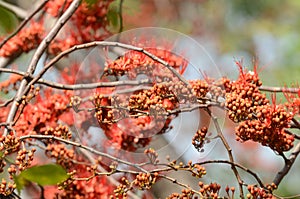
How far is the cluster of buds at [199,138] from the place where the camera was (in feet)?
3.55

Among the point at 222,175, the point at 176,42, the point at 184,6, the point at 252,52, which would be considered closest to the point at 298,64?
the point at 252,52

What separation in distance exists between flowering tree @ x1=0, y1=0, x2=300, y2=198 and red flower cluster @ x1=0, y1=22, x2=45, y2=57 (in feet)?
1.04

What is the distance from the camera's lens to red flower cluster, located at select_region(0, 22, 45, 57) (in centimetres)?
173

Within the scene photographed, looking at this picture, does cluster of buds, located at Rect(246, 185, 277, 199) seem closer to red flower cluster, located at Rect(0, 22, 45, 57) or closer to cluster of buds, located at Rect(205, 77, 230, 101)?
cluster of buds, located at Rect(205, 77, 230, 101)

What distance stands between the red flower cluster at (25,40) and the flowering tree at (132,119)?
316 millimetres

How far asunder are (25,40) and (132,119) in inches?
26.4

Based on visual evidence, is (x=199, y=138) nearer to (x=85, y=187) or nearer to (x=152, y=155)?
(x=152, y=155)

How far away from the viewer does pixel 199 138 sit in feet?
3.56

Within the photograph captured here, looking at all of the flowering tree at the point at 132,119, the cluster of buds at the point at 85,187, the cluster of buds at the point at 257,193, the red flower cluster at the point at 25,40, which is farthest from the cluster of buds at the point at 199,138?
the red flower cluster at the point at 25,40

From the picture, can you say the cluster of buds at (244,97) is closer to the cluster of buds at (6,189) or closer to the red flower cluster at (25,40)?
the cluster of buds at (6,189)

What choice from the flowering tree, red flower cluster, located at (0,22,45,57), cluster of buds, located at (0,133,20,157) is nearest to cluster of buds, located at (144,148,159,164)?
the flowering tree

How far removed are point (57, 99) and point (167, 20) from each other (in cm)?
278

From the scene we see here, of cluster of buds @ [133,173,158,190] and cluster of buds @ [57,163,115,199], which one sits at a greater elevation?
cluster of buds @ [57,163,115,199]

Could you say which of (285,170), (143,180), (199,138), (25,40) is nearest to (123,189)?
(143,180)
